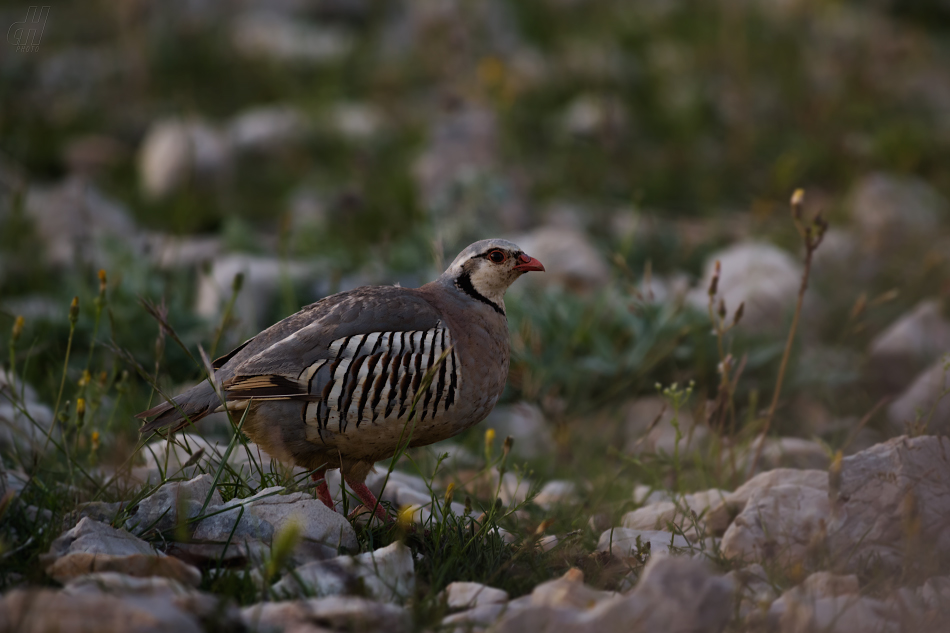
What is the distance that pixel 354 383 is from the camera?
344 centimetres

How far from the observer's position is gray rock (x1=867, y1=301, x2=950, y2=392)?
232 inches

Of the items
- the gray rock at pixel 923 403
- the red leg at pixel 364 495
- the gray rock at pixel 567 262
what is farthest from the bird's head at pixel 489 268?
the gray rock at pixel 567 262

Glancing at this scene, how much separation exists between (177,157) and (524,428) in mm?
5016

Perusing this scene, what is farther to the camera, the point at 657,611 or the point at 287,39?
the point at 287,39

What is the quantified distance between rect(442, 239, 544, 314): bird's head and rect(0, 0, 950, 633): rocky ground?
434 mm

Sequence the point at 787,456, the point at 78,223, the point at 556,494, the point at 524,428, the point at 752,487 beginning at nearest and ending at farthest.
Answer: the point at 752,487 → the point at 556,494 → the point at 787,456 → the point at 524,428 → the point at 78,223

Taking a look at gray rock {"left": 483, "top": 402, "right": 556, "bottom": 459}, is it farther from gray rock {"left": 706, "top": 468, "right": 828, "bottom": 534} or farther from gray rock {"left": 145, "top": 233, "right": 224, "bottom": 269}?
gray rock {"left": 145, "top": 233, "right": 224, "bottom": 269}

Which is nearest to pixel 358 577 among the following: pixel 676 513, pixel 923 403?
pixel 676 513

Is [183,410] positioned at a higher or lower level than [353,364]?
lower

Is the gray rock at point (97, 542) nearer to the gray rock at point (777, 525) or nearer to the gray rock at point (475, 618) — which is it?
the gray rock at point (475, 618)

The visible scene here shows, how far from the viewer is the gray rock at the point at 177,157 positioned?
9117mm

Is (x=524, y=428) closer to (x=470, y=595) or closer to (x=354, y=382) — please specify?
(x=354, y=382)

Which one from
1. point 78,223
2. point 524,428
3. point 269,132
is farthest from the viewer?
point 269,132

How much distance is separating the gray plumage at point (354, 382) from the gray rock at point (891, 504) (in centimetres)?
126
